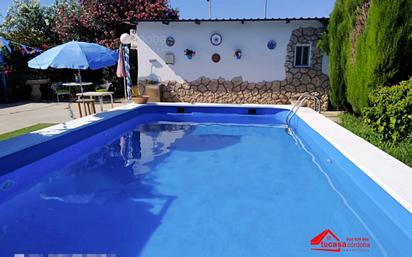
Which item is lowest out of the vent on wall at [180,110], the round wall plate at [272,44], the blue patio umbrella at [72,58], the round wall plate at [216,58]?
the vent on wall at [180,110]

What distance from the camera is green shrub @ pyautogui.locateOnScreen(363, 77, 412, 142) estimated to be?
609 centimetres

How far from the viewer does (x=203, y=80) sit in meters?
14.0

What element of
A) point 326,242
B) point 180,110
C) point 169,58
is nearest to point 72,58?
point 180,110

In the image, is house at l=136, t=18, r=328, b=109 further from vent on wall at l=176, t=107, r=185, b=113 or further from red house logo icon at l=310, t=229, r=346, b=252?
red house logo icon at l=310, t=229, r=346, b=252

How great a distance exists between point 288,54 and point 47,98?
12.6 m

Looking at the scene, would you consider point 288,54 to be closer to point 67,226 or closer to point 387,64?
point 387,64

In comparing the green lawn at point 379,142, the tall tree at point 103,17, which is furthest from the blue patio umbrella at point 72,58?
the tall tree at point 103,17

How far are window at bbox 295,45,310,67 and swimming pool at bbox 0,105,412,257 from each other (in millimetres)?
5840

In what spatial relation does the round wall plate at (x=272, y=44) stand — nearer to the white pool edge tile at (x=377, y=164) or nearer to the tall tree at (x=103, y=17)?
the white pool edge tile at (x=377, y=164)

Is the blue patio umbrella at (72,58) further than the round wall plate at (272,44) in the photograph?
No

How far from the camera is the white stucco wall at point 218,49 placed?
1323cm

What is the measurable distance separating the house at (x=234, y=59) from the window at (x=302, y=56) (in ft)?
0.14

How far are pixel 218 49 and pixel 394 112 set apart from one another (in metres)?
8.76

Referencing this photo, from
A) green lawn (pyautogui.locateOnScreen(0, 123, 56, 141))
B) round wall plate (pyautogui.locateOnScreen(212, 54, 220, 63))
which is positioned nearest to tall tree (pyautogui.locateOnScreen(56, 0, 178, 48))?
round wall plate (pyautogui.locateOnScreen(212, 54, 220, 63))
